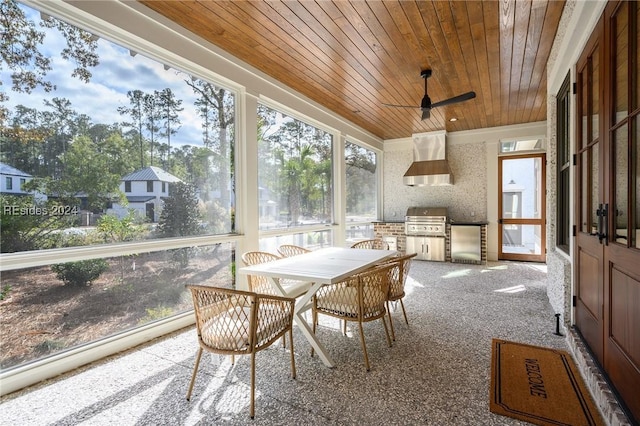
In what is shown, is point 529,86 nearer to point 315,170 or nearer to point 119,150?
point 315,170

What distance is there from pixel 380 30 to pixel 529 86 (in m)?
2.77

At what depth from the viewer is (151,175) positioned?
2799mm

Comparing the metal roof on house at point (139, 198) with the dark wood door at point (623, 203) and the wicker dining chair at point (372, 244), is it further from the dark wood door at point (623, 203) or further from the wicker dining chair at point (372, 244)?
the dark wood door at point (623, 203)

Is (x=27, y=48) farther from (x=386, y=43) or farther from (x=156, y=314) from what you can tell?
(x=386, y=43)

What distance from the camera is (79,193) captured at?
7.68ft

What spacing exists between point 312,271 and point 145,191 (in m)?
1.71

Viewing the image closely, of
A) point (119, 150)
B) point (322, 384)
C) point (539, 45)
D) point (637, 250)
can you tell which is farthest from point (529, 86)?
point (119, 150)

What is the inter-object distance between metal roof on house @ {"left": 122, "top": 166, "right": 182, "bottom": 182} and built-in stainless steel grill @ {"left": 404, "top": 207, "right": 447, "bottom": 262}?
5194mm

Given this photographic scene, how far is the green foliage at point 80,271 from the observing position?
2.25 meters

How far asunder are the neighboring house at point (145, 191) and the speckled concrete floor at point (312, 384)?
3.94 feet

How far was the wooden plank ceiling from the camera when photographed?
8.38 feet

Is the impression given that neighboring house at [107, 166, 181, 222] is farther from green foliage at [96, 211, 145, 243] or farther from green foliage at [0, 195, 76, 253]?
green foliage at [0, 195, 76, 253]

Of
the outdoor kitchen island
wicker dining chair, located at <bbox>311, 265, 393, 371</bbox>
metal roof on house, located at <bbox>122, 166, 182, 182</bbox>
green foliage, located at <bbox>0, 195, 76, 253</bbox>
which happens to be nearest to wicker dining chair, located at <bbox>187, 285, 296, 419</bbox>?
wicker dining chair, located at <bbox>311, 265, 393, 371</bbox>

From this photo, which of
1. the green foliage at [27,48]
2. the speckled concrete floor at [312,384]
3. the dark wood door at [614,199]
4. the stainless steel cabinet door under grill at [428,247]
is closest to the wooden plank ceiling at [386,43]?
the green foliage at [27,48]
